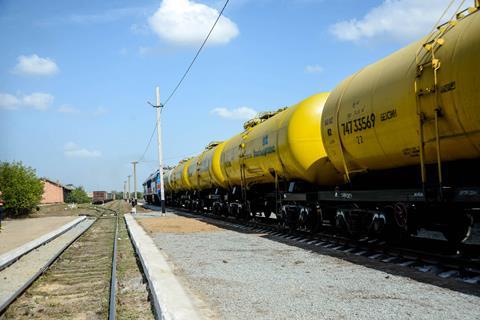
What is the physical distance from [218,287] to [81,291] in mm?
2480

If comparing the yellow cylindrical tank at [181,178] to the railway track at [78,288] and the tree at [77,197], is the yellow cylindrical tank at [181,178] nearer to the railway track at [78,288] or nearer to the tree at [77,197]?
the railway track at [78,288]

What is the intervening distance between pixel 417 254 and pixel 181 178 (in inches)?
1114

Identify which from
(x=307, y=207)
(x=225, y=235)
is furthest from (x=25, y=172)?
(x=307, y=207)

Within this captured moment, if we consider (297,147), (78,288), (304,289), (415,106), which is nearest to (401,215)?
(415,106)

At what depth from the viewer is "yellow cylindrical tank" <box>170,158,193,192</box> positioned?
111 ft

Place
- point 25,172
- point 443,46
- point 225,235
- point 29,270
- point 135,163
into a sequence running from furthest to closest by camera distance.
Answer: point 135,163 → point 25,172 → point 225,235 → point 29,270 → point 443,46

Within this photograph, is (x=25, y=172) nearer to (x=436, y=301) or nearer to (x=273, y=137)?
(x=273, y=137)

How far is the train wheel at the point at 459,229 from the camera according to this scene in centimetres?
775

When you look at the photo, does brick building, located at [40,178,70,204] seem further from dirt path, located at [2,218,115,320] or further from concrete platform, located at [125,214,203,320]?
concrete platform, located at [125,214,203,320]

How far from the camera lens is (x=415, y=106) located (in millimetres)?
7777

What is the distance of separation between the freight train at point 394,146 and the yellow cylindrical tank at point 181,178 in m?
18.7

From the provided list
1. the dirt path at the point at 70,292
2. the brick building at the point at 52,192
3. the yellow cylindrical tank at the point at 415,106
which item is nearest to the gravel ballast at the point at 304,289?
the dirt path at the point at 70,292

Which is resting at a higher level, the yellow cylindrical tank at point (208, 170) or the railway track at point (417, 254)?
the yellow cylindrical tank at point (208, 170)

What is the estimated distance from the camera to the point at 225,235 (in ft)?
50.2
